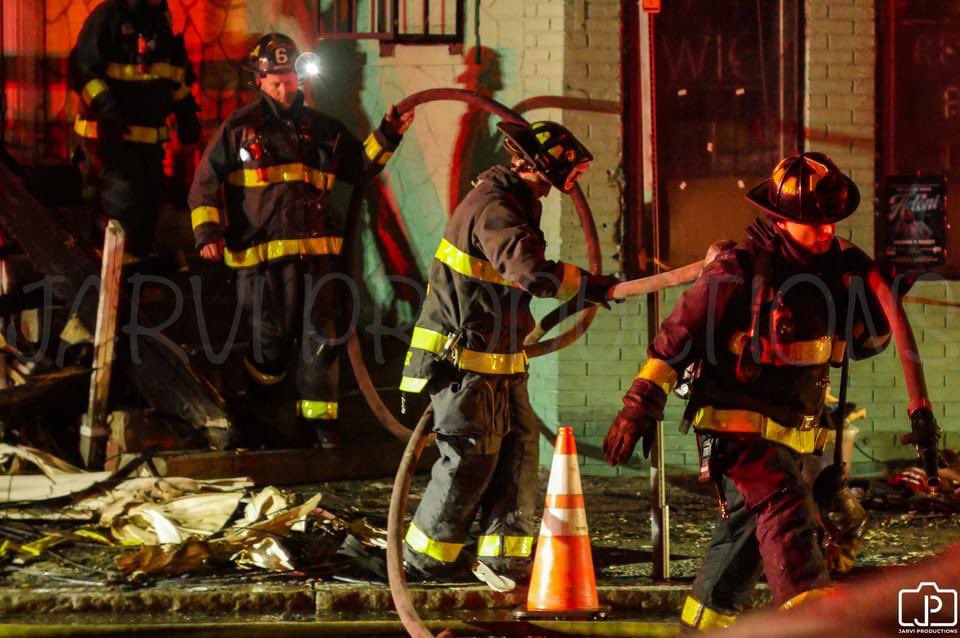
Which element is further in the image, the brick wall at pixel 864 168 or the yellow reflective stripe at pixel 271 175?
the brick wall at pixel 864 168

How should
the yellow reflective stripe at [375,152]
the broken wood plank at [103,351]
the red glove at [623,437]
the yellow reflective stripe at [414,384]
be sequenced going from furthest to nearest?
1. the yellow reflective stripe at [375,152]
2. the broken wood plank at [103,351]
3. the yellow reflective stripe at [414,384]
4. the red glove at [623,437]

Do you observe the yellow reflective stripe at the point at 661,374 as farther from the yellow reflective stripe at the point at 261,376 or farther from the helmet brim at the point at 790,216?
the yellow reflective stripe at the point at 261,376

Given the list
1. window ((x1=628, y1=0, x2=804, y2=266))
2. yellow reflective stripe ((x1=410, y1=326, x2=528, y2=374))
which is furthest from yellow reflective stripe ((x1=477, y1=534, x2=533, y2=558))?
window ((x1=628, y1=0, x2=804, y2=266))

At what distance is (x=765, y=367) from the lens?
5211mm

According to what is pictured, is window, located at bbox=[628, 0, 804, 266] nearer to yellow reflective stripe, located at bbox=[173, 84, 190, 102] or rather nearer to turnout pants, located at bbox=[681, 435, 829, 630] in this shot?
yellow reflective stripe, located at bbox=[173, 84, 190, 102]

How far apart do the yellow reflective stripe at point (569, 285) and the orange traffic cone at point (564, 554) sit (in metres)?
0.62

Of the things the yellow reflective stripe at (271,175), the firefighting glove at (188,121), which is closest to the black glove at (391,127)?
the yellow reflective stripe at (271,175)

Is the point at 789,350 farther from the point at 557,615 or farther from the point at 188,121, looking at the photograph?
the point at 188,121

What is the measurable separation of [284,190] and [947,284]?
14.3 feet

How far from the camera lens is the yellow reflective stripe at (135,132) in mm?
9195

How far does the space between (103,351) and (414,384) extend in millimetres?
2674

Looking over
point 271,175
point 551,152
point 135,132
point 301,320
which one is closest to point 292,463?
point 301,320

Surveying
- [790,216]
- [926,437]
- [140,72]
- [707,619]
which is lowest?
[707,619]

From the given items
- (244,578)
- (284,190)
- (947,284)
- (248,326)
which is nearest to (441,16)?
(284,190)
